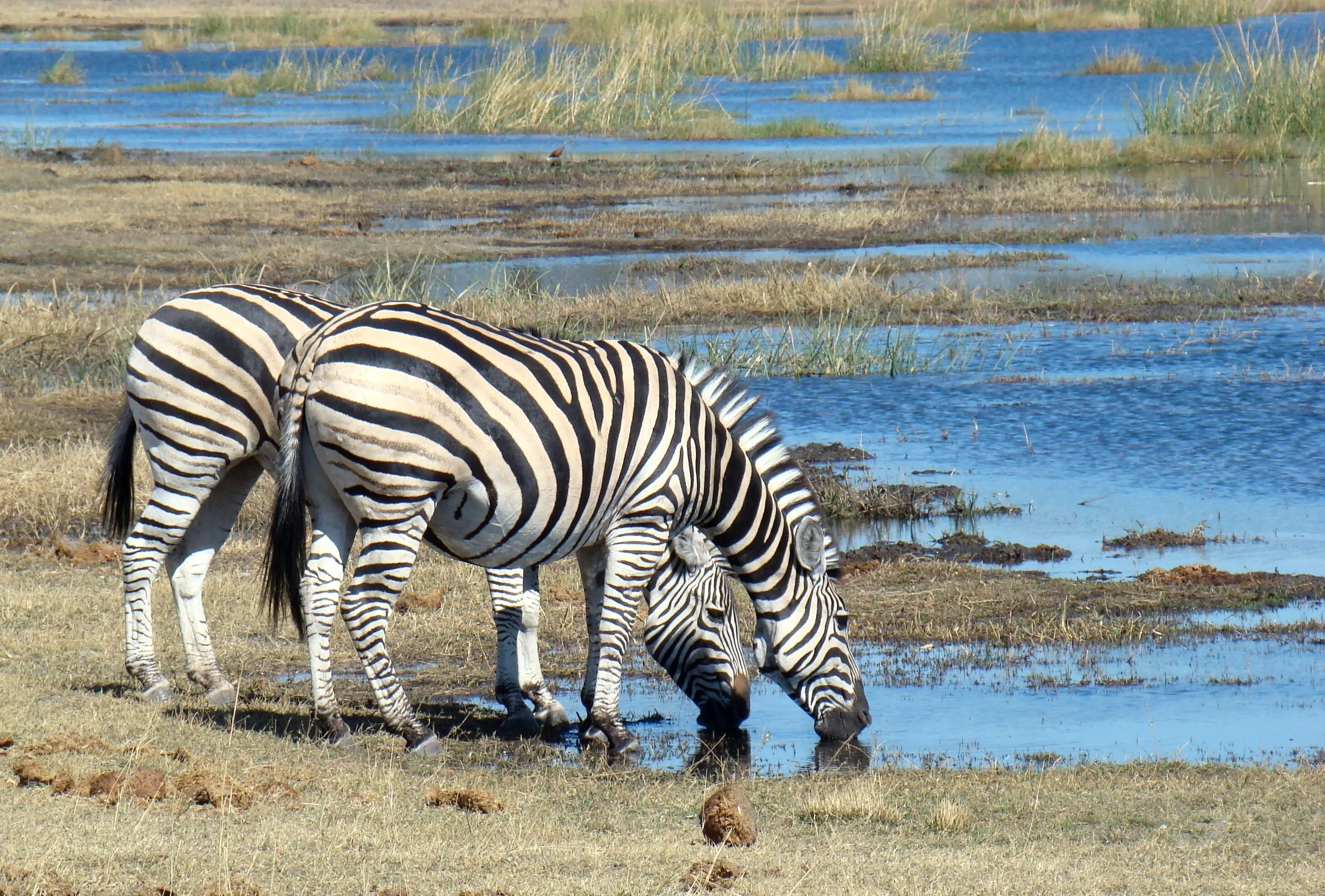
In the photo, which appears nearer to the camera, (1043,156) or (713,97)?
(1043,156)

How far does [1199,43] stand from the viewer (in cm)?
4722

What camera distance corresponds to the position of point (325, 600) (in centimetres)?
635

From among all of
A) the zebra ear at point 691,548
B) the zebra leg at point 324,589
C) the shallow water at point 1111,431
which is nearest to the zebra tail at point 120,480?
the zebra leg at point 324,589

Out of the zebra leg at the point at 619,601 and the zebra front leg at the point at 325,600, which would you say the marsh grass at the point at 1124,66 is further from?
the zebra front leg at the point at 325,600

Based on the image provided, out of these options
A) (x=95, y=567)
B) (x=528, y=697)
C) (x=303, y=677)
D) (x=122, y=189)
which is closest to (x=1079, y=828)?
(x=528, y=697)

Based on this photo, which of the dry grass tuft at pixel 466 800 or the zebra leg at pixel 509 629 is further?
the zebra leg at pixel 509 629

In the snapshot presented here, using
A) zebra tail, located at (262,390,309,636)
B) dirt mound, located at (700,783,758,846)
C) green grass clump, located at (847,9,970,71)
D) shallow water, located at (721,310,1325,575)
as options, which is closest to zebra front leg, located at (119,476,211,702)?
zebra tail, located at (262,390,309,636)

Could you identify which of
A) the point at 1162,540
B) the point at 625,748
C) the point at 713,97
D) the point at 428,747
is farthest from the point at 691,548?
the point at 713,97

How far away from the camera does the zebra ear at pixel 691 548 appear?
7148 millimetres

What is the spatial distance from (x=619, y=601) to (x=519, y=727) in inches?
31.3

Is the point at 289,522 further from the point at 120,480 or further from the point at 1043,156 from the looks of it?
the point at 1043,156

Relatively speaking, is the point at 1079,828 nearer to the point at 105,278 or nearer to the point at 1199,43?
the point at 105,278

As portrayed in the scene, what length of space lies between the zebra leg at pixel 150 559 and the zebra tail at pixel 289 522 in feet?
1.30

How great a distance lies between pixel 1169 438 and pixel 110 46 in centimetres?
5701
